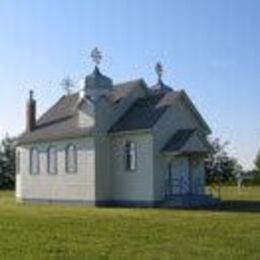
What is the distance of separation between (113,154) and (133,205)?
3.30m

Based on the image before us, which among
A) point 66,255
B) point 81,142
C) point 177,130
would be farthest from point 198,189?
point 66,255

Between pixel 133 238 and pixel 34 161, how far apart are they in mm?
30166

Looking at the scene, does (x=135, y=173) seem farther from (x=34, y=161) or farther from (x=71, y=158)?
(x=34, y=161)

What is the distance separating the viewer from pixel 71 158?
47281 millimetres

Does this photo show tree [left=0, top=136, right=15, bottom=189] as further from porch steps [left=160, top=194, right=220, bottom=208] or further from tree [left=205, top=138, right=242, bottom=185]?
porch steps [left=160, top=194, right=220, bottom=208]

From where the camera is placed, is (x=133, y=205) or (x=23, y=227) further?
(x=133, y=205)

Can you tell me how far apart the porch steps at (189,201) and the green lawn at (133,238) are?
35.2 feet

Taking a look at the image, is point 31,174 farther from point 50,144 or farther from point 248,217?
point 248,217

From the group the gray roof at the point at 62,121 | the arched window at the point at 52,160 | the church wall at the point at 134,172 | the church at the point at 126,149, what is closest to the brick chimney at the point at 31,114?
the gray roof at the point at 62,121

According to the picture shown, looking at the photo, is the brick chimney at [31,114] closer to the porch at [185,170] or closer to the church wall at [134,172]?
the church wall at [134,172]

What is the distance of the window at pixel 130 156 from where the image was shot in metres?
44.3

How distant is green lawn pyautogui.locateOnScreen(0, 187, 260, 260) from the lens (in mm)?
18188

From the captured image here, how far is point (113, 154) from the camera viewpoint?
45844 millimetres

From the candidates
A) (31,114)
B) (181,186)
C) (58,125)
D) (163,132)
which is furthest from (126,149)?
(31,114)
